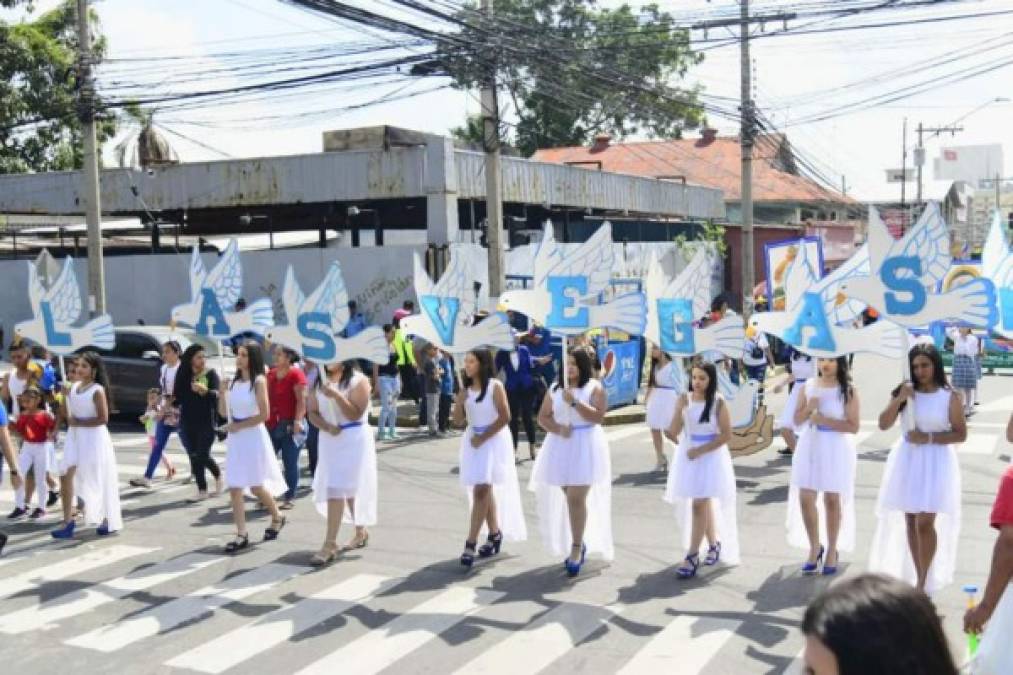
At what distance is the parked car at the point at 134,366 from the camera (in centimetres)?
1748

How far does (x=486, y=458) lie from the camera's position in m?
8.70

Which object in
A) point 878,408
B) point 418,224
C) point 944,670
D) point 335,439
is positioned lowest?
point 878,408

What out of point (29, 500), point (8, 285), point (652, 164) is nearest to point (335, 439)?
point (29, 500)

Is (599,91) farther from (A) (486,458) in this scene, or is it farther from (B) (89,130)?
(A) (486,458)

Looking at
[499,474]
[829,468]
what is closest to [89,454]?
[499,474]

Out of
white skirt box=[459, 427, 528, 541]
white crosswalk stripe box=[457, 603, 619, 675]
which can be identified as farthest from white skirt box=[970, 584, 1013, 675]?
white skirt box=[459, 427, 528, 541]

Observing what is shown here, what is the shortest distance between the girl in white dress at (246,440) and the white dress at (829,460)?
445 centimetres

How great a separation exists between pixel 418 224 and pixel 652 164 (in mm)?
18955

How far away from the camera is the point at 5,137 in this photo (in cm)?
3266

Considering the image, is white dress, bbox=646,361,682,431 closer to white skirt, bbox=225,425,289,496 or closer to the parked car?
white skirt, bbox=225,425,289,496

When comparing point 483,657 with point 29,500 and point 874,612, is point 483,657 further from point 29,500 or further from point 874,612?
point 29,500

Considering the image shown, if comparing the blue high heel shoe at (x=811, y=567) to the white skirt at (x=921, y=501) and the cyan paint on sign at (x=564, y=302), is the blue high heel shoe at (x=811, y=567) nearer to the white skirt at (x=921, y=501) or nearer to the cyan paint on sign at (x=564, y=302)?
the white skirt at (x=921, y=501)

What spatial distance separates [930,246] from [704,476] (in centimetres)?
236

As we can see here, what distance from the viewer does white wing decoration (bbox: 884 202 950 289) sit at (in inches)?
283
